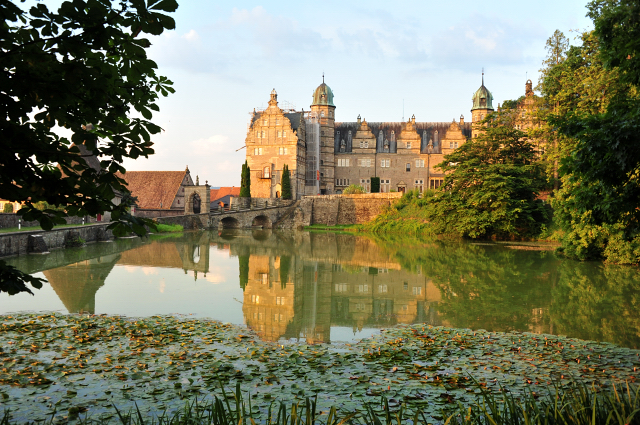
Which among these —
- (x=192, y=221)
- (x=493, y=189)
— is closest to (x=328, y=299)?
(x=493, y=189)

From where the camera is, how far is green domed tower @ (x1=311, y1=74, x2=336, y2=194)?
56.0 m

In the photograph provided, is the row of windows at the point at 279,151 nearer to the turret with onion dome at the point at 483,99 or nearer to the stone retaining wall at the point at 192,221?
the stone retaining wall at the point at 192,221

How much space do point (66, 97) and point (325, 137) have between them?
53518mm

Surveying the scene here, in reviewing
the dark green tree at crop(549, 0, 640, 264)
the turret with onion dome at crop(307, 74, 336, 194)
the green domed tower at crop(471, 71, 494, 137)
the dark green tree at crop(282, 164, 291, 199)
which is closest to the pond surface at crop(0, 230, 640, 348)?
the dark green tree at crop(549, 0, 640, 264)

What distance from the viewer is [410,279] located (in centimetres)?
1592

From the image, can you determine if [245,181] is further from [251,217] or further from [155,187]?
[155,187]

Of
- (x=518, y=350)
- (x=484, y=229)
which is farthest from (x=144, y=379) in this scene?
(x=484, y=229)

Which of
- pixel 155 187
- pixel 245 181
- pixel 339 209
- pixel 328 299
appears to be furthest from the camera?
pixel 339 209

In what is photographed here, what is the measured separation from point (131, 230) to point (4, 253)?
16.9 metres

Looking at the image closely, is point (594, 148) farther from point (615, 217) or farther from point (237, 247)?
point (237, 247)

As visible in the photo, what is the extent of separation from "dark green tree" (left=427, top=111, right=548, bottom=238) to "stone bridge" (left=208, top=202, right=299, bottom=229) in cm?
1737

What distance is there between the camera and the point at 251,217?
45250 millimetres

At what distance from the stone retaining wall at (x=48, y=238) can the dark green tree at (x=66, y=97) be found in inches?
491

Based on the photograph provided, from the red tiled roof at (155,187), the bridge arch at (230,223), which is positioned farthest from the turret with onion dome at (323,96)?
the bridge arch at (230,223)
